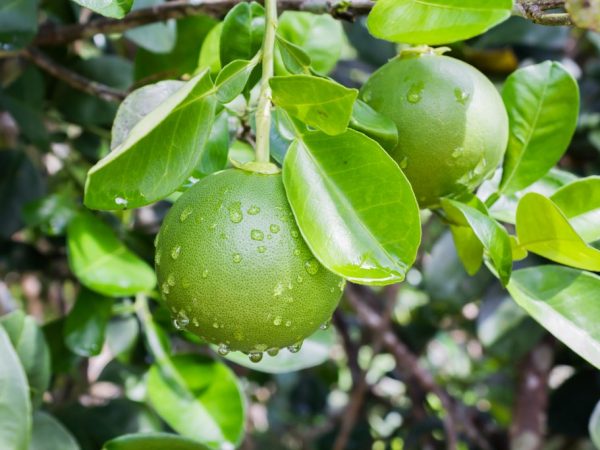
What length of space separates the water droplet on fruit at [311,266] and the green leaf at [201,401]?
0.46 metres

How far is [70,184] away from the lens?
1.61 m

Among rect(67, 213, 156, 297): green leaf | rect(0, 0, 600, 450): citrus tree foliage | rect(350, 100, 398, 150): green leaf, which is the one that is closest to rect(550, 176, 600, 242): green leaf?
rect(0, 0, 600, 450): citrus tree foliage

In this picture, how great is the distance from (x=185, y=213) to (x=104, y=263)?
0.46m

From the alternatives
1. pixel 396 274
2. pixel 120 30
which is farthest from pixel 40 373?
pixel 396 274

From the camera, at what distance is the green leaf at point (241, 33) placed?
0.76 metres

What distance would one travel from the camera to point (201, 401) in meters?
1.07

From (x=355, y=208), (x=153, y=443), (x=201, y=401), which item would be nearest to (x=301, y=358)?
(x=201, y=401)

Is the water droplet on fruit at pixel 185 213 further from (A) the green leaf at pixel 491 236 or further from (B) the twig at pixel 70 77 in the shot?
(B) the twig at pixel 70 77

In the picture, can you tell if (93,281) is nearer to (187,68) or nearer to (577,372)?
(187,68)

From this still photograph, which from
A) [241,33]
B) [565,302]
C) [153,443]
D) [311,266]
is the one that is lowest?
[153,443]

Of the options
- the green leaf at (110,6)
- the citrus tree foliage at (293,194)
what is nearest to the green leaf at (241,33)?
the citrus tree foliage at (293,194)

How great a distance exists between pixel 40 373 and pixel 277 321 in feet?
1.94

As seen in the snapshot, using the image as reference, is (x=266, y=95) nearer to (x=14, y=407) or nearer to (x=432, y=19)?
(x=432, y=19)

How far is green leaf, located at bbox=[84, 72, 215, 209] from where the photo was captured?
58 centimetres
